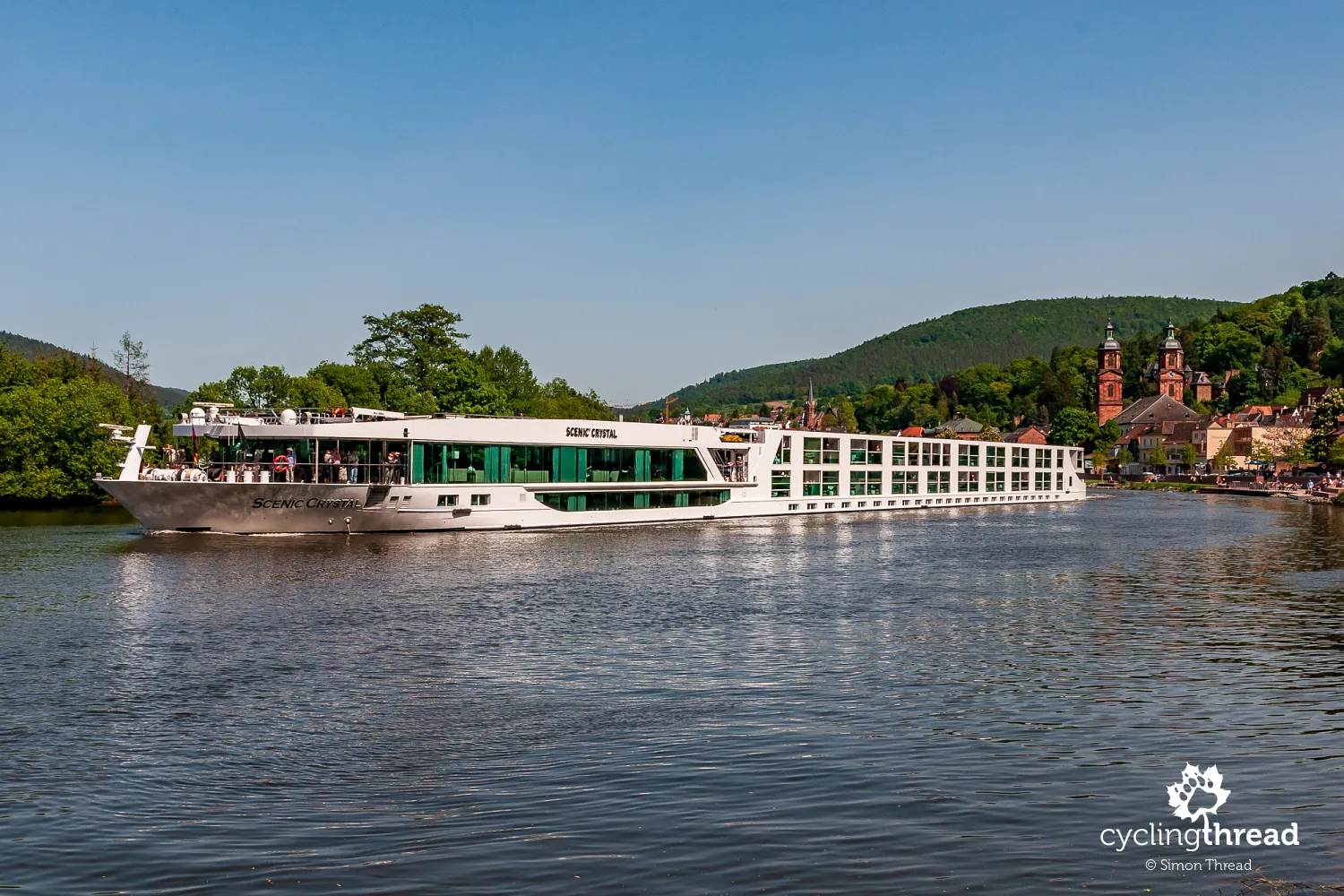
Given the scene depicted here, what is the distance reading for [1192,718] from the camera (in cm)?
2197

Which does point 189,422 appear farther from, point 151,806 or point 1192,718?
point 1192,718

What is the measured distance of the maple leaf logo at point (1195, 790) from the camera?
16.4 m

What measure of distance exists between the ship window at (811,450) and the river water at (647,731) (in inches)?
1761

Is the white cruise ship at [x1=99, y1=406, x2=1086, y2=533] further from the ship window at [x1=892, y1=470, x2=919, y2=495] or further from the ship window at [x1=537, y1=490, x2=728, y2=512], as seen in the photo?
the ship window at [x1=892, y1=470, x2=919, y2=495]

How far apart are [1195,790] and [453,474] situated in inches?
2087

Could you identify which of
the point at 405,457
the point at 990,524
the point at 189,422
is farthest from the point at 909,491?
the point at 189,422

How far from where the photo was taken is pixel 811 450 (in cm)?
9100

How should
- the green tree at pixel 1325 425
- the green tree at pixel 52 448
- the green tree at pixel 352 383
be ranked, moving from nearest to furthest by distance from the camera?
the green tree at pixel 52 448, the green tree at pixel 352 383, the green tree at pixel 1325 425

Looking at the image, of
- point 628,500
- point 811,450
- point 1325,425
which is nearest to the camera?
point 628,500

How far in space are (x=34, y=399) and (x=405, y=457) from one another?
165 feet

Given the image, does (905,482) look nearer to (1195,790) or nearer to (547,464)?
(547,464)

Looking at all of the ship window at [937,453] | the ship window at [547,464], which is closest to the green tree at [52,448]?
the ship window at [547,464]

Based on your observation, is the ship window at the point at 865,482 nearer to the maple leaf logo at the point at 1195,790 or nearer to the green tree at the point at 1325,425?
the maple leaf logo at the point at 1195,790

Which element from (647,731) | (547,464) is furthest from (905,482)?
(647,731)
